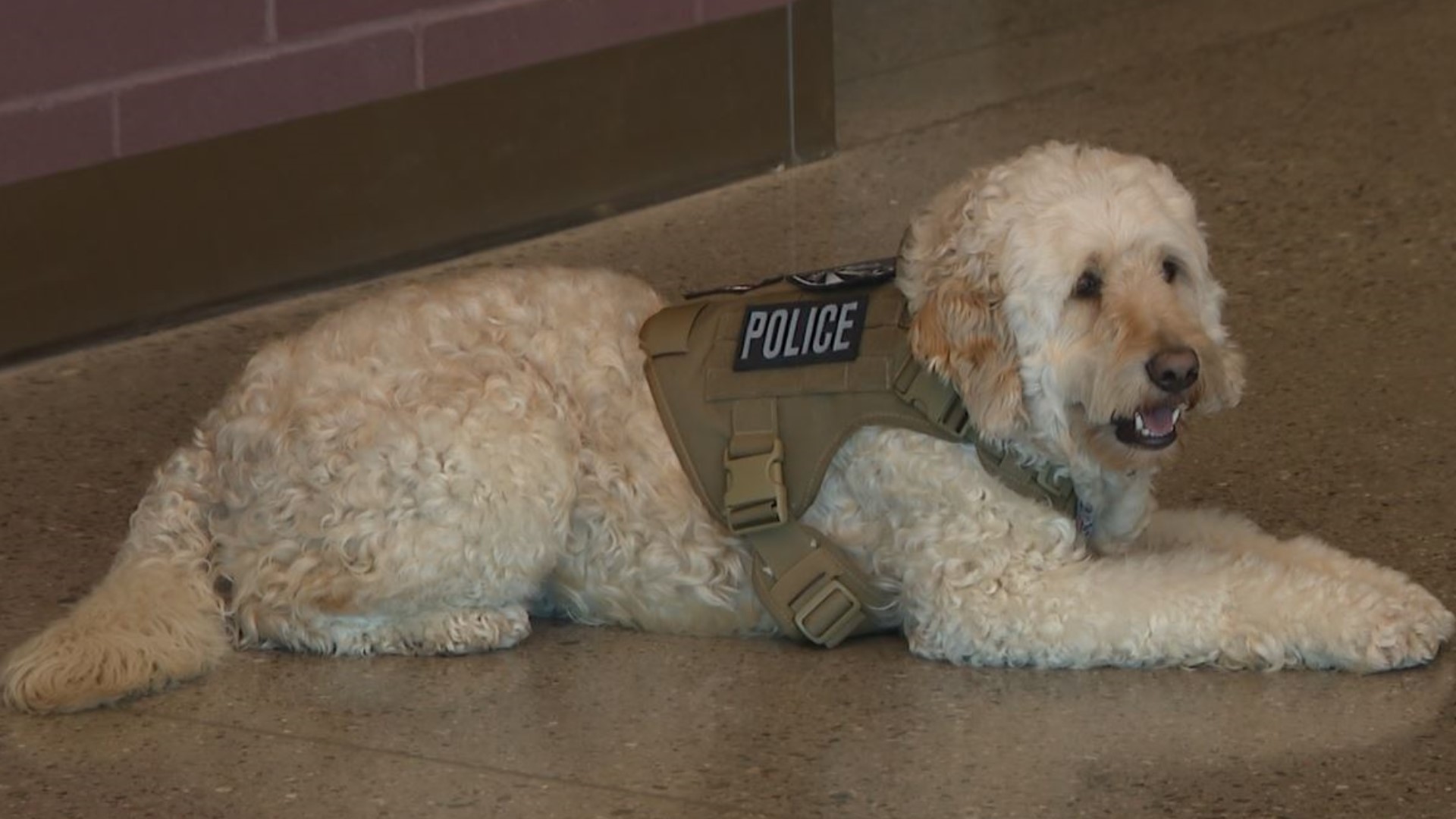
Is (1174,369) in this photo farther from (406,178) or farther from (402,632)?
(406,178)

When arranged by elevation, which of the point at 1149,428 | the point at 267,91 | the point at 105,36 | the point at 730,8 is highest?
the point at 730,8

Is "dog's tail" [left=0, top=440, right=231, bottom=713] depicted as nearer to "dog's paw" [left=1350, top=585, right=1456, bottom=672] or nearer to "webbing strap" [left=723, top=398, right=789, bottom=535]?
"webbing strap" [left=723, top=398, right=789, bottom=535]

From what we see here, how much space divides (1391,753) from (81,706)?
2.24m

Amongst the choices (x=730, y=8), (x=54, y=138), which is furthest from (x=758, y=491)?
(x=730, y=8)

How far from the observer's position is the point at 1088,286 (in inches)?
171

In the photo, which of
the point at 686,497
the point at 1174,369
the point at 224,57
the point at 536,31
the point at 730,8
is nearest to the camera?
the point at 1174,369

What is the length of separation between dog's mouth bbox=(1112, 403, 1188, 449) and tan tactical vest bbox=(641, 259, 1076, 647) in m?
0.20

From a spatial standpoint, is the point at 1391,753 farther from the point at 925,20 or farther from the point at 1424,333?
the point at 925,20

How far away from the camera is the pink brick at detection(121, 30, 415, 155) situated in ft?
20.5

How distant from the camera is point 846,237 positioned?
7.09 metres

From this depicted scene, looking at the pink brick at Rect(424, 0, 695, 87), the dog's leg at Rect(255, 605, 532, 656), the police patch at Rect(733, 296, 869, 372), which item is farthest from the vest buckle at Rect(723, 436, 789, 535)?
the pink brick at Rect(424, 0, 695, 87)

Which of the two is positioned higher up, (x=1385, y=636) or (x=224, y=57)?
(x=224, y=57)

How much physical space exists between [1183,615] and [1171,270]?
0.60 meters

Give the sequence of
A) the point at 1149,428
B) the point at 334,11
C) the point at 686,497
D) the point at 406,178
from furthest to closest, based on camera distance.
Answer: the point at 406,178
the point at 334,11
the point at 686,497
the point at 1149,428
